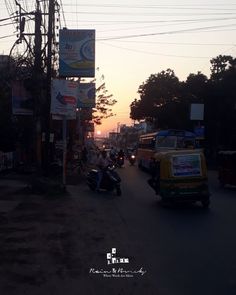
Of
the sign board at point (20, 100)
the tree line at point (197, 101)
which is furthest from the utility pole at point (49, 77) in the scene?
the tree line at point (197, 101)

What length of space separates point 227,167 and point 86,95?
21.9 meters

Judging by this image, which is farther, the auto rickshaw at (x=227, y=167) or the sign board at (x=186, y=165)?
A: the auto rickshaw at (x=227, y=167)

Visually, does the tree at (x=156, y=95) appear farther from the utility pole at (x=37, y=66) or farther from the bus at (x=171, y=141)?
the utility pole at (x=37, y=66)

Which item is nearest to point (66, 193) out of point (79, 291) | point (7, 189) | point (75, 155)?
point (7, 189)

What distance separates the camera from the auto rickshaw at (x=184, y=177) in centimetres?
2184

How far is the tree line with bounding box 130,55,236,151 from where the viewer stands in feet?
236

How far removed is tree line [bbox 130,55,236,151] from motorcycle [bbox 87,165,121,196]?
113 ft

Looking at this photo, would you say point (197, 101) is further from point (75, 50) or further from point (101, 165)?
point (101, 165)

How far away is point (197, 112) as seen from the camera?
72.2 meters

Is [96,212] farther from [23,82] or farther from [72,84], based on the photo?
[23,82]

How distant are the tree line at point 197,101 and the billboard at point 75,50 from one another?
2996cm

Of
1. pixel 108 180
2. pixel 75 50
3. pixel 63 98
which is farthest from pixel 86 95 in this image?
pixel 63 98

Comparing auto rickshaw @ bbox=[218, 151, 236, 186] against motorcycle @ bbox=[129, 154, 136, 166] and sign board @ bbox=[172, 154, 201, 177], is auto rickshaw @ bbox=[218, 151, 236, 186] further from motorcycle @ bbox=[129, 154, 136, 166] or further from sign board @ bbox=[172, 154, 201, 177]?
motorcycle @ bbox=[129, 154, 136, 166]

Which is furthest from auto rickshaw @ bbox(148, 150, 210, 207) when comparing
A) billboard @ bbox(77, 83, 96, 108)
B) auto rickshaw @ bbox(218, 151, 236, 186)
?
billboard @ bbox(77, 83, 96, 108)
